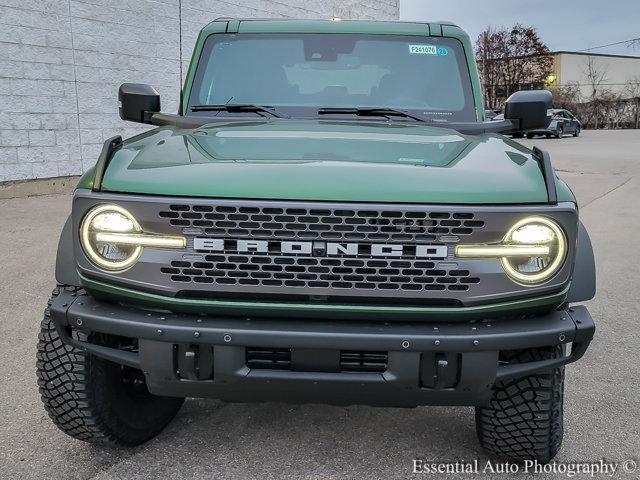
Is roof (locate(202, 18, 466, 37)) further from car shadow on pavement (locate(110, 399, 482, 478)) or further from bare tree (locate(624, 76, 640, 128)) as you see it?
bare tree (locate(624, 76, 640, 128))

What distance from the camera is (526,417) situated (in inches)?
101

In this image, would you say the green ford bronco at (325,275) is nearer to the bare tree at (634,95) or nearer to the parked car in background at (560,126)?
the parked car in background at (560,126)

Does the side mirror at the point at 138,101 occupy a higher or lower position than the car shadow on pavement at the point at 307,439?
higher

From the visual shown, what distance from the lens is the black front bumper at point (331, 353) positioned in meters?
2.14

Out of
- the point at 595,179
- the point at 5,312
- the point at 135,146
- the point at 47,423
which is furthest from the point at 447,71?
the point at 595,179

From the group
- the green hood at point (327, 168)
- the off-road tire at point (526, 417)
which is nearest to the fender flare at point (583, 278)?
the off-road tire at point (526, 417)

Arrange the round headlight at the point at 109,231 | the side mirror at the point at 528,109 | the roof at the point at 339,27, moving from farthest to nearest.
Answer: the roof at the point at 339,27, the side mirror at the point at 528,109, the round headlight at the point at 109,231

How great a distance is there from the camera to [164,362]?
86.7 inches

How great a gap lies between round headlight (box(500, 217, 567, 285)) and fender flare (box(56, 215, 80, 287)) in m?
1.54

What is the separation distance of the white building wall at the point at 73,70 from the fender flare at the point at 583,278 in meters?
7.08

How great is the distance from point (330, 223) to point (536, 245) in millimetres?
706

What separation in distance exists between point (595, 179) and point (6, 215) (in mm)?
11615

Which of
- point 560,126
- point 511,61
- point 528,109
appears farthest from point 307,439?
point 511,61

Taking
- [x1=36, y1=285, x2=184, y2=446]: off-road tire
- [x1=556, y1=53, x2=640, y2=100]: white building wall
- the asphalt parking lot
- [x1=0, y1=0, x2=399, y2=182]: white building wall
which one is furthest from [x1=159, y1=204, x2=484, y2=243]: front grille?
[x1=556, y1=53, x2=640, y2=100]: white building wall
